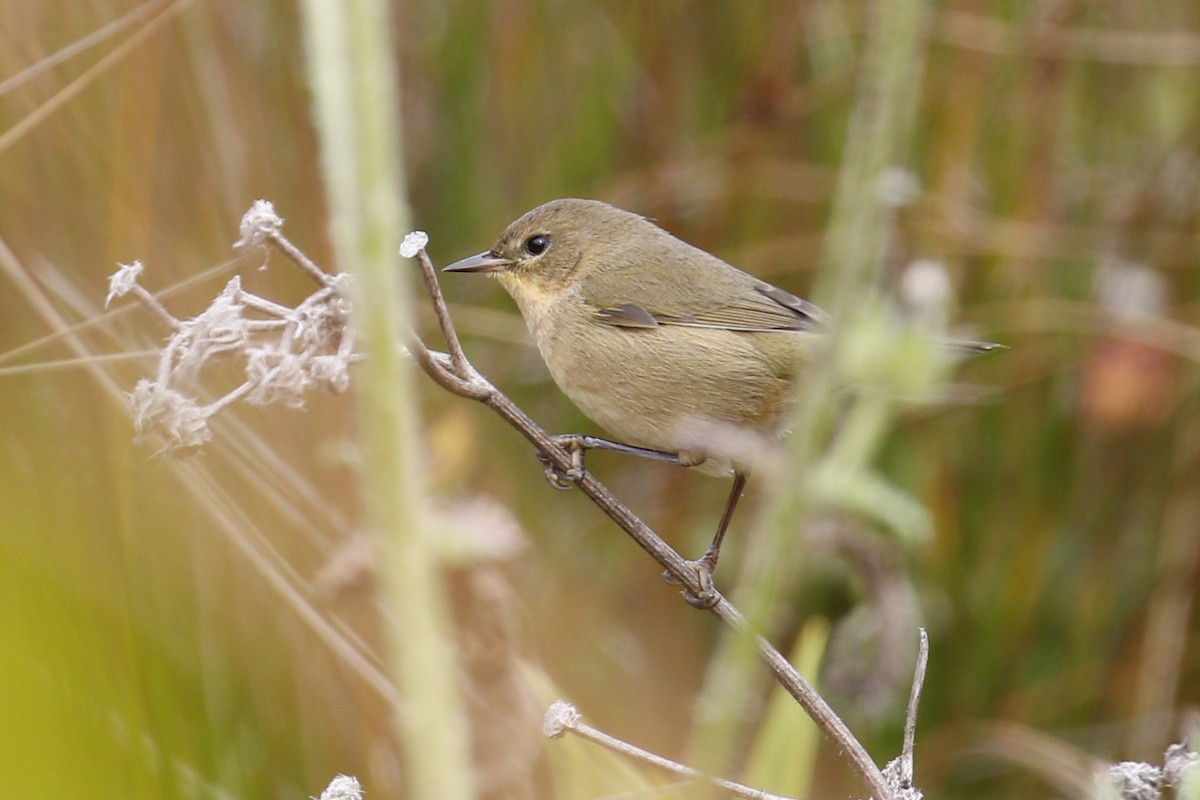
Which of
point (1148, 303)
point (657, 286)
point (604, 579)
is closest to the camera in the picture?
point (657, 286)

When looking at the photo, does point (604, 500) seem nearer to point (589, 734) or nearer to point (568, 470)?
point (568, 470)

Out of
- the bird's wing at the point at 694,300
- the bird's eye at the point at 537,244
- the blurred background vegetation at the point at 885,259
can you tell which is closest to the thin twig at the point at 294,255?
the blurred background vegetation at the point at 885,259

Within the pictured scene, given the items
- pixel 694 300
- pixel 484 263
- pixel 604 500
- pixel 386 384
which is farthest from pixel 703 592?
pixel 386 384

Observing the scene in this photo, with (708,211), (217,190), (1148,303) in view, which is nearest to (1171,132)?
(1148,303)

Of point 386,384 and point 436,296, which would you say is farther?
point 436,296

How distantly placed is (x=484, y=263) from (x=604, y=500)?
44.0 inches

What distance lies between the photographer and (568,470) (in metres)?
1.92

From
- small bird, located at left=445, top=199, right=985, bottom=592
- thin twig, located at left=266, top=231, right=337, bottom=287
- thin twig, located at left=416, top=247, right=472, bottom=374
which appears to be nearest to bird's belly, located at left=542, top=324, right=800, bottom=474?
small bird, located at left=445, top=199, right=985, bottom=592

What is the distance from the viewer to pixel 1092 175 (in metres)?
3.84

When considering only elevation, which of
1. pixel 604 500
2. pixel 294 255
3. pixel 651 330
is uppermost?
pixel 651 330

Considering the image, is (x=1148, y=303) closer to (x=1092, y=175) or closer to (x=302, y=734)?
(x=1092, y=175)

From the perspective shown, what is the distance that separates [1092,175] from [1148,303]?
42 cm

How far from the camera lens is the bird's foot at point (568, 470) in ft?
6.40

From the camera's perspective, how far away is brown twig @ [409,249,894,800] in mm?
1362
